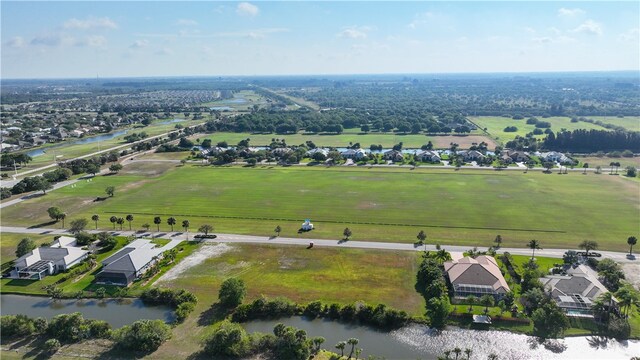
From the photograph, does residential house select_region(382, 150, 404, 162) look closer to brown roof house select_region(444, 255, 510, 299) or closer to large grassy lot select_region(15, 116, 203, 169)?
brown roof house select_region(444, 255, 510, 299)

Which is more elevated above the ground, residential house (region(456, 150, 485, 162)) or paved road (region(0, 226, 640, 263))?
residential house (region(456, 150, 485, 162))

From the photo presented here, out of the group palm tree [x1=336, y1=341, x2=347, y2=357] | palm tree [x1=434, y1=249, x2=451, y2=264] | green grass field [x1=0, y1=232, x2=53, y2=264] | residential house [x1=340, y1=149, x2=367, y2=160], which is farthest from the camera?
residential house [x1=340, y1=149, x2=367, y2=160]

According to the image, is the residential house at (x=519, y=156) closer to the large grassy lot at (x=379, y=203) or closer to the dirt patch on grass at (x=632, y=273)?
the large grassy lot at (x=379, y=203)

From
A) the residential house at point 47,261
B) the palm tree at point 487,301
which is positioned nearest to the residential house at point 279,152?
the residential house at point 47,261

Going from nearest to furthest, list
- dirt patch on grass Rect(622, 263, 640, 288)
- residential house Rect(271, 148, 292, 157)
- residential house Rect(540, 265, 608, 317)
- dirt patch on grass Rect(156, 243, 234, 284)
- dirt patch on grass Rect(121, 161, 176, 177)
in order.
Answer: residential house Rect(540, 265, 608, 317)
dirt patch on grass Rect(622, 263, 640, 288)
dirt patch on grass Rect(156, 243, 234, 284)
dirt patch on grass Rect(121, 161, 176, 177)
residential house Rect(271, 148, 292, 157)

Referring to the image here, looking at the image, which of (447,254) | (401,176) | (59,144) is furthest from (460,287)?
(59,144)

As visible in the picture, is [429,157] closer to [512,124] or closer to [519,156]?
[519,156]

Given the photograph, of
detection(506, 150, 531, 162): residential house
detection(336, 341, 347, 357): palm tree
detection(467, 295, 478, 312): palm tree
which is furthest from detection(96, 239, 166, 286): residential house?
detection(506, 150, 531, 162): residential house

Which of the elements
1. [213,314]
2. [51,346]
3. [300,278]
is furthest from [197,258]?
[51,346]
